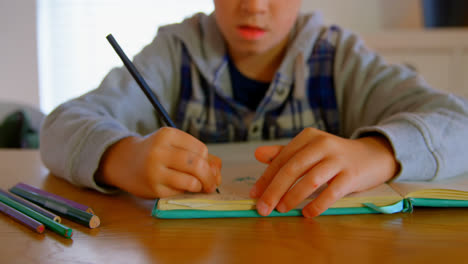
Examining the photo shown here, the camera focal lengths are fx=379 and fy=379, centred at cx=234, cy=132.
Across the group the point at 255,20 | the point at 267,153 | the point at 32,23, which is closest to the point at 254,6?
the point at 255,20

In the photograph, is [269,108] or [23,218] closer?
[23,218]

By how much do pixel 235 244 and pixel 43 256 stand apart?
14cm

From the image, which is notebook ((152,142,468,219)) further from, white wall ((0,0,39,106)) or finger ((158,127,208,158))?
white wall ((0,0,39,106))

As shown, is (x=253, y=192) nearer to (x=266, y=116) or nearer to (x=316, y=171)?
(x=316, y=171)

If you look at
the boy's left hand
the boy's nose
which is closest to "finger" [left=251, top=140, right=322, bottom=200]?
the boy's left hand

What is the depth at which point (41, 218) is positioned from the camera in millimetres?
327

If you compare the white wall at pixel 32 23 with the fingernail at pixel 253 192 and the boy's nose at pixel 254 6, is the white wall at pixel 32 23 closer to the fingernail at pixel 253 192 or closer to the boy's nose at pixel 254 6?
the boy's nose at pixel 254 6

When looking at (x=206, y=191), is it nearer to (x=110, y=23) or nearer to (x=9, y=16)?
(x=110, y=23)

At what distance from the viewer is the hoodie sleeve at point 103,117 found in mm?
447

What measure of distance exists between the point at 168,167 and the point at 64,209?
0.34ft

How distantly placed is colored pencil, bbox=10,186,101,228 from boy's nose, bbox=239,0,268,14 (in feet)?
1.34

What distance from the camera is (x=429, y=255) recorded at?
271 mm

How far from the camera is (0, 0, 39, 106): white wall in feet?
7.01

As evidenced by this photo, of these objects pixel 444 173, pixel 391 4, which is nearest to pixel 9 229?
pixel 444 173
